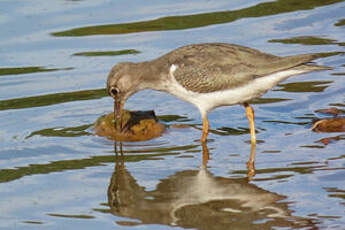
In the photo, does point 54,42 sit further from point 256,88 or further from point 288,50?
point 256,88

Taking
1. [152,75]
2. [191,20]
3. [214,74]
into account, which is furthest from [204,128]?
[191,20]

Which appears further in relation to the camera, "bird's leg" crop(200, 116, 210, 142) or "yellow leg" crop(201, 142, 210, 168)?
"bird's leg" crop(200, 116, 210, 142)

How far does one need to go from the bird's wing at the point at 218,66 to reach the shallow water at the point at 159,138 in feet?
3.15

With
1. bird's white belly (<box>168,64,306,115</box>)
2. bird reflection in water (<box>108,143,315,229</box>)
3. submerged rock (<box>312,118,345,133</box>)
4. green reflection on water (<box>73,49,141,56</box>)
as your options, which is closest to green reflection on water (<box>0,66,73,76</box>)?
green reflection on water (<box>73,49,141,56</box>)

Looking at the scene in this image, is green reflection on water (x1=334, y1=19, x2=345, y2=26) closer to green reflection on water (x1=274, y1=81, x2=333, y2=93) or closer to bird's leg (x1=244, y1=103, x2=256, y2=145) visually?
green reflection on water (x1=274, y1=81, x2=333, y2=93)

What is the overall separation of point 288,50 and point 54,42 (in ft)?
16.8

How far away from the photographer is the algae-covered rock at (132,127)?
12.3 metres

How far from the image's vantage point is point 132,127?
12.4m

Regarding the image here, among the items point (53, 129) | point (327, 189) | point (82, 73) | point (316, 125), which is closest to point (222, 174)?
point (327, 189)

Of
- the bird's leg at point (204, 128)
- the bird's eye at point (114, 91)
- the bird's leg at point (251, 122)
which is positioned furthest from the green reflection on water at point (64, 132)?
the bird's leg at point (251, 122)

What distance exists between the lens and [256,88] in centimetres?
1143

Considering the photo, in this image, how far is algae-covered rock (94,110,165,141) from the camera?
40.4ft

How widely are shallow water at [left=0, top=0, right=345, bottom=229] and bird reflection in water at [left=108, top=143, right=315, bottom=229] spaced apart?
0.02m

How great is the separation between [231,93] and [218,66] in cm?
45
